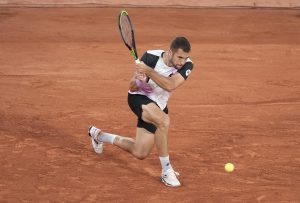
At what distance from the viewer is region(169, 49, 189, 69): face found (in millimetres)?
7172

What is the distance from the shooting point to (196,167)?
26.4ft

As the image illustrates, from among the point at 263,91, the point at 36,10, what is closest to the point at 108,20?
the point at 36,10

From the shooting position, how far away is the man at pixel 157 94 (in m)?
7.14

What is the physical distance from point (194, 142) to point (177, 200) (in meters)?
1.98

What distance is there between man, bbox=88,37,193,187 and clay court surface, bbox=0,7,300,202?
353 mm

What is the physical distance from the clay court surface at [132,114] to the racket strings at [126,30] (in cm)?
178

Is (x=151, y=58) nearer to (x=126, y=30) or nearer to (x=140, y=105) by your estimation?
(x=126, y=30)

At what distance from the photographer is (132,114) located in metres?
10.1

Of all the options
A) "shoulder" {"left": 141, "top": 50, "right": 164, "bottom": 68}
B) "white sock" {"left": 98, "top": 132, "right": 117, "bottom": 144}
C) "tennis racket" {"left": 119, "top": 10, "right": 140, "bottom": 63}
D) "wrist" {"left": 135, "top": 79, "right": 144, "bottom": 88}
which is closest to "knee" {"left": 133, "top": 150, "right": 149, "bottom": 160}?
"white sock" {"left": 98, "top": 132, "right": 117, "bottom": 144}

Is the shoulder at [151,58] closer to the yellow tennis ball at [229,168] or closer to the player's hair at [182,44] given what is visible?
the player's hair at [182,44]

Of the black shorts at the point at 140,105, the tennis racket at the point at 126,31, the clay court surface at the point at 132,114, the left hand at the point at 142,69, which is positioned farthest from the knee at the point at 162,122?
the tennis racket at the point at 126,31

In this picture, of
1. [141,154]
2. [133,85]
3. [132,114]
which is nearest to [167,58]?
[133,85]

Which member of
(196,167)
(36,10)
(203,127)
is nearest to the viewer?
(196,167)

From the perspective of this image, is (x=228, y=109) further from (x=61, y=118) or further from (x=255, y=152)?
(x=61, y=118)
